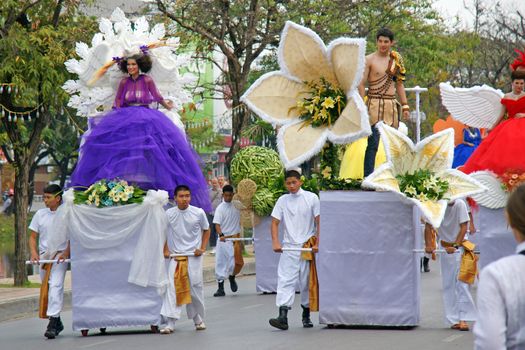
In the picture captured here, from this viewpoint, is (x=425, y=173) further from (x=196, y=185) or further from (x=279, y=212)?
(x=196, y=185)

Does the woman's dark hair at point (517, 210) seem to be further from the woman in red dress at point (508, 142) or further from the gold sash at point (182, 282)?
the gold sash at point (182, 282)

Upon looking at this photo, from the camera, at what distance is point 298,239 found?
43.6 ft

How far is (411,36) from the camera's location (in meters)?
32.9

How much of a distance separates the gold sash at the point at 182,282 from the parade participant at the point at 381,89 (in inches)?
89.9

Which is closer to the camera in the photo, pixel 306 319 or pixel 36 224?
pixel 306 319

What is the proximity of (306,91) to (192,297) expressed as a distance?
8.51ft

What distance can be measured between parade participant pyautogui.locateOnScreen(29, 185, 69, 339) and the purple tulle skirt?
521mm

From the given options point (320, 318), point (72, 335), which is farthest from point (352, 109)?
point (72, 335)

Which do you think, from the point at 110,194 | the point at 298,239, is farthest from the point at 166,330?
the point at 298,239

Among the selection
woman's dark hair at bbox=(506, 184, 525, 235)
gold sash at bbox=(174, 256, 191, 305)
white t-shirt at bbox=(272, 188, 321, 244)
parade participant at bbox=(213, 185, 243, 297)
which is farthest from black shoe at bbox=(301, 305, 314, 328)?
woman's dark hair at bbox=(506, 184, 525, 235)

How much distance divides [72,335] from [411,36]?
21123mm

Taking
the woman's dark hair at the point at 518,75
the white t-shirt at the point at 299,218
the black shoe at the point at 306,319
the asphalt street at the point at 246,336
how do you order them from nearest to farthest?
the asphalt street at the point at 246,336
the woman's dark hair at the point at 518,75
the black shoe at the point at 306,319
the white t-shirt at the point at 299,218

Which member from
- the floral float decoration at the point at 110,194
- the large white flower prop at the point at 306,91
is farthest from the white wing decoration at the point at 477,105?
the floral float decoration at the point at 110,194

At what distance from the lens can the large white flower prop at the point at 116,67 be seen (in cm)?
1418
